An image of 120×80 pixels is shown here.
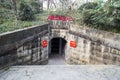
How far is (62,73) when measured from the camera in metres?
5.98

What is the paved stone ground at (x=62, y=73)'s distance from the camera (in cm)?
557

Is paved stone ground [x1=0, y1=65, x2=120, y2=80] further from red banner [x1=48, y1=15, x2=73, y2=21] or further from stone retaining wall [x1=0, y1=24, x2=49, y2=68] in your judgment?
red banner [x1=48, y1=15, x2=73, y2=21]

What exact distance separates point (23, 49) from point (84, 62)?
166 inches

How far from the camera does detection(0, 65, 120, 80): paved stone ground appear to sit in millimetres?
5566

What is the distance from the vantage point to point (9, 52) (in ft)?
20.8

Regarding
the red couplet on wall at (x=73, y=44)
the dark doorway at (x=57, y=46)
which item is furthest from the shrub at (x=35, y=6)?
the red couplet on wall at (x=73, y=44)

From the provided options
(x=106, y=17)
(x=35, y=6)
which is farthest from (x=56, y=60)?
(x=35, y=6)

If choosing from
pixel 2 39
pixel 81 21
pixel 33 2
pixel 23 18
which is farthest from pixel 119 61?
pixel 33 2

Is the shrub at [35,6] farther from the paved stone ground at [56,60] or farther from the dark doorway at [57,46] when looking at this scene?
the paved stone ground at [56,60]

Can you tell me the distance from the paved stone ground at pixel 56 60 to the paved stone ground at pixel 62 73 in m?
4.99

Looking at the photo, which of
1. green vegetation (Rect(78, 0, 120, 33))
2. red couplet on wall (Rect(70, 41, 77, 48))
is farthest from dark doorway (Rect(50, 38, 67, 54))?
green vegetation (Rect(78, 0, 120, 33))

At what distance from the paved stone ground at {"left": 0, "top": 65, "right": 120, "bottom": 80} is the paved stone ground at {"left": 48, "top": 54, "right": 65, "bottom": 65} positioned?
4992mm

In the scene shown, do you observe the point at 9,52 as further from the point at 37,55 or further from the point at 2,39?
the point at 37,55

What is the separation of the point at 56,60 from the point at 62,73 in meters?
6.06
